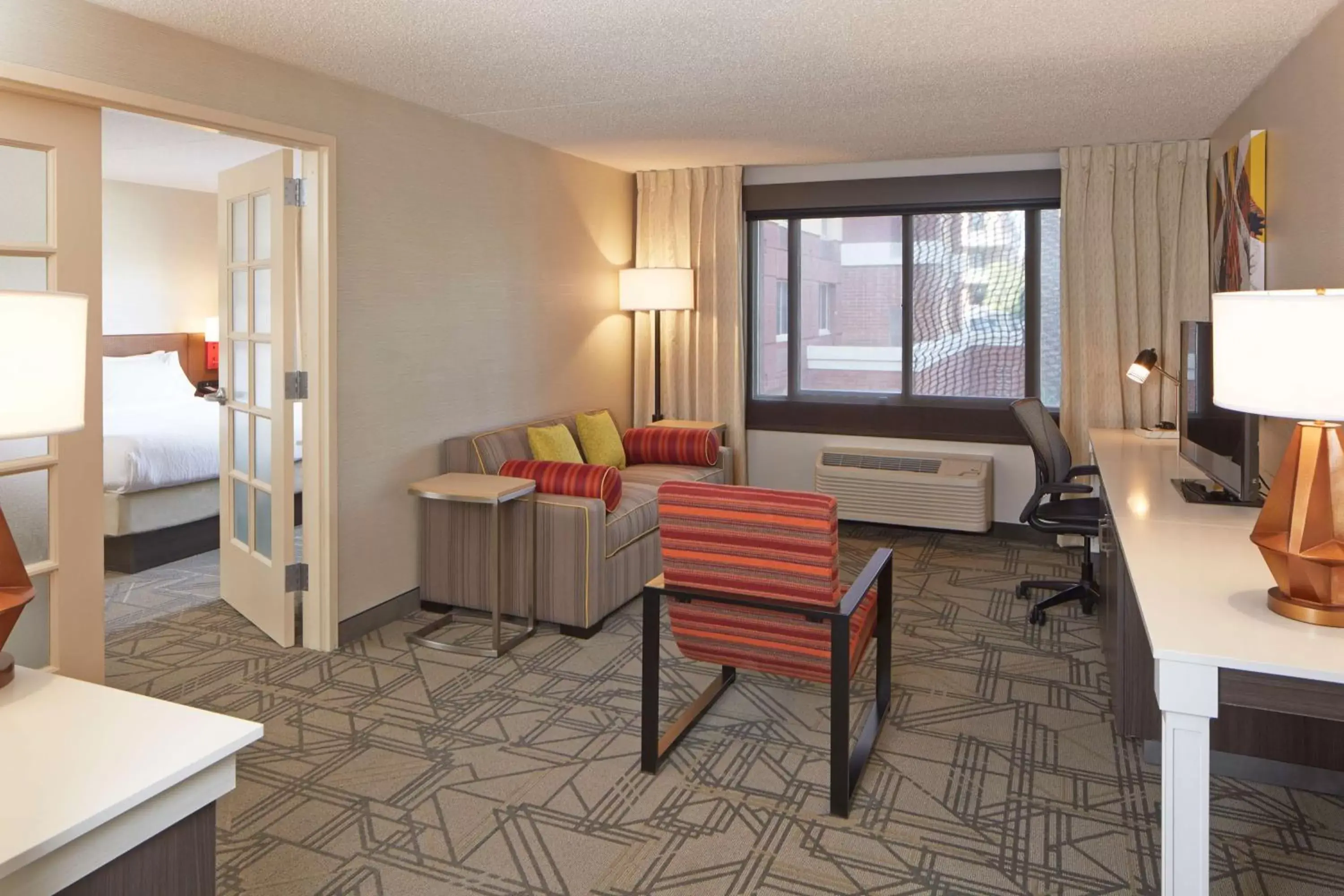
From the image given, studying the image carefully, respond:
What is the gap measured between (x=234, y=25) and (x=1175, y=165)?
457 cm

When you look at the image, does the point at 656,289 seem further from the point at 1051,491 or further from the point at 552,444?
the point at 1051,491

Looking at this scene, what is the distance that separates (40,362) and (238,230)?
9.49 ft

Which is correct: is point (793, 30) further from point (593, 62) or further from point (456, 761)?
point (456, 761)

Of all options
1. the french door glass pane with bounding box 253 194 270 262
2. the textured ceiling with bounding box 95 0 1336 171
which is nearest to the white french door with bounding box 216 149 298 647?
the french door glass pane with bounding box 253 194 270 262

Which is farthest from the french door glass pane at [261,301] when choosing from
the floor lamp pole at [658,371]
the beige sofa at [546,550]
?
the floor lamp pole at [658,371]

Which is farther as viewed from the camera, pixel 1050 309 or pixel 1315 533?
pixel 1050 309

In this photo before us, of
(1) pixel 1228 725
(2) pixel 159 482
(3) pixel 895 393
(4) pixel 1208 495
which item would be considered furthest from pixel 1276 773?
(2) pixel 159 482

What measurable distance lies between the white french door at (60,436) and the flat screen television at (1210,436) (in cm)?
332

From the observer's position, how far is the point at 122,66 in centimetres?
296

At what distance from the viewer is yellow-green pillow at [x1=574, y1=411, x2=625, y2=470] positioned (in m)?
5.48

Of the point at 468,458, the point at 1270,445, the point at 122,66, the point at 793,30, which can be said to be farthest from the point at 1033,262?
the point at 122,66

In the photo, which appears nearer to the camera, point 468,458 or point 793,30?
point 793,30

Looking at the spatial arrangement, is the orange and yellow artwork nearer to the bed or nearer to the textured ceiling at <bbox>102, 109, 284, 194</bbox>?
the bed

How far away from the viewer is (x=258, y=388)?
13.2 ft
